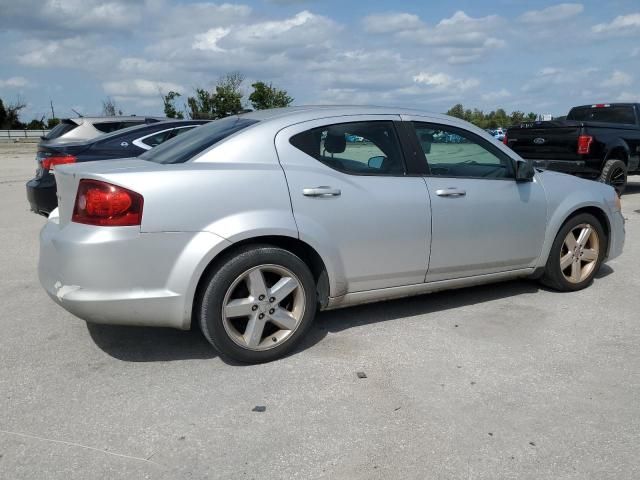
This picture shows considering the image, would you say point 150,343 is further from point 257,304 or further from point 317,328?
point 317,328

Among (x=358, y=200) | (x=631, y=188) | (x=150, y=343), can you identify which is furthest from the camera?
(x=631, y=188)

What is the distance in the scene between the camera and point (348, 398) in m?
3.31

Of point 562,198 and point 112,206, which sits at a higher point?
point 112,206

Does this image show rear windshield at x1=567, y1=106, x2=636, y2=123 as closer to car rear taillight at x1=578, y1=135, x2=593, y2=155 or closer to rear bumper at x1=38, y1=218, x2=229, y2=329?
car rear taillight at x1=578, y1=135, x2=593, y2=155

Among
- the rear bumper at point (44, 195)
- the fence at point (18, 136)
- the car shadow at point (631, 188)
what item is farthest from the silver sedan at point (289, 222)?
the fence at point (18, 136)

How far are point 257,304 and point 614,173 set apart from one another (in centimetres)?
934

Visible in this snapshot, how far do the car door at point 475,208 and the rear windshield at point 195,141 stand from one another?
1.32 metres

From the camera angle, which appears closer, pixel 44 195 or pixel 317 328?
pixel 317 328

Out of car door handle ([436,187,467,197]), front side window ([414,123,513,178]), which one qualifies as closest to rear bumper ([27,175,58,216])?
front side window ([414,123,513,178])

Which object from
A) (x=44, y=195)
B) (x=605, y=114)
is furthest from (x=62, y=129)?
(x=605, y=114)

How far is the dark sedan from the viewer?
704 cm

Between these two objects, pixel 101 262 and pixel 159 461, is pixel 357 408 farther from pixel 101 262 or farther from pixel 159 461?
pixel 101 262

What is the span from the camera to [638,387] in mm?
3434

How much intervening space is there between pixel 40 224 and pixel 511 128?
857cm
